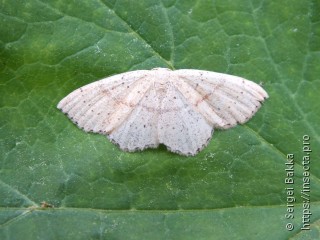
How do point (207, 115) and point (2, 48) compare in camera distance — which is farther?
point (207, 115)

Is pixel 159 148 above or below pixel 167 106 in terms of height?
below

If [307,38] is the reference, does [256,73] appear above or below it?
below

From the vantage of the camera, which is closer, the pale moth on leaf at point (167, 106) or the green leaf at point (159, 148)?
the green leaf at point (159, 148)

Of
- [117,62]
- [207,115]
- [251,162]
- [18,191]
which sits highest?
[117,62]

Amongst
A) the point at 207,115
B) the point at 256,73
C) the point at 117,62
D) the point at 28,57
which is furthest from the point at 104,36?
the point at 256,73

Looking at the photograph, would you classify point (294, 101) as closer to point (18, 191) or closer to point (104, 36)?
point (104, 36)
